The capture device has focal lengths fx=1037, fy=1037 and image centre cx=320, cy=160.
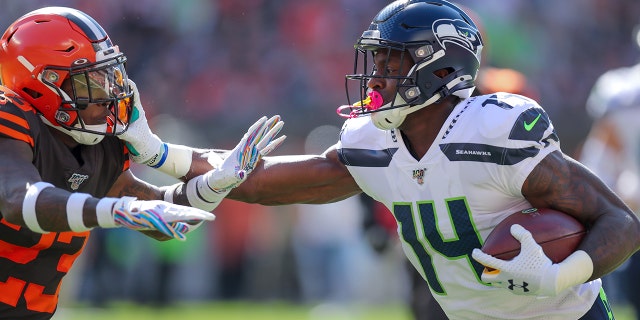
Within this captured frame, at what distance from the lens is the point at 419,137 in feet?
12.4

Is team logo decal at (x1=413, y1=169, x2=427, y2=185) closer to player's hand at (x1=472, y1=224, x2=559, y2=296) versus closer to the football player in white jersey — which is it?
the football player in white jersey

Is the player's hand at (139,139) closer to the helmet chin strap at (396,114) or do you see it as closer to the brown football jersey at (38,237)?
the brown football jersey at (38,237)

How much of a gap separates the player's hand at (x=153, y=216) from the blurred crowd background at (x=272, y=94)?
254 inches

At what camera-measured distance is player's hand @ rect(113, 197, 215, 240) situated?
10.1 feet

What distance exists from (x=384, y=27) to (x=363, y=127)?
40cm

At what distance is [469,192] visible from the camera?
3.57 m

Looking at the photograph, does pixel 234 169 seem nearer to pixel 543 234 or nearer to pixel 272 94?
pixel 543 234

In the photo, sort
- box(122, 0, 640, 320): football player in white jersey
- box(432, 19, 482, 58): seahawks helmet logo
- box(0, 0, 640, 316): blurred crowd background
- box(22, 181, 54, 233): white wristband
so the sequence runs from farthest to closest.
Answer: box(0, 0, 640, 316): blurred crowd background < box(432, 19, 482, 58): seahawks helmet logo < box(122, 0, 640, 320): football player in white jersey < box(22, 181, 54, 233): white wristband

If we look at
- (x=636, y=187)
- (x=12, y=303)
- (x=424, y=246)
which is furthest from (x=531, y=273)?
(x=636, y=187)

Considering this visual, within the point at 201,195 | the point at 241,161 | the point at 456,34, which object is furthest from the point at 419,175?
the point at 201,195

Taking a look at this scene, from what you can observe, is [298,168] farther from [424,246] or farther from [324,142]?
[324,142]

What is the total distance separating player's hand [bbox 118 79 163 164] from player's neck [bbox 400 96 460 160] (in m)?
0.97

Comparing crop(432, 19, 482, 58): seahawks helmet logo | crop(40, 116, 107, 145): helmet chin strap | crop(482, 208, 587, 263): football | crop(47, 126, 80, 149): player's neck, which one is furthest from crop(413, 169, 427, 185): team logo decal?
crop(47, 126, 80, 149): player's neck

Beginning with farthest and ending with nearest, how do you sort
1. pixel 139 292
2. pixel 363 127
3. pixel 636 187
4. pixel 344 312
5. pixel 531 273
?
pixel 139 292, pixel 344 312, pixel 636 187, pixel 363 127, pixel 531 273
